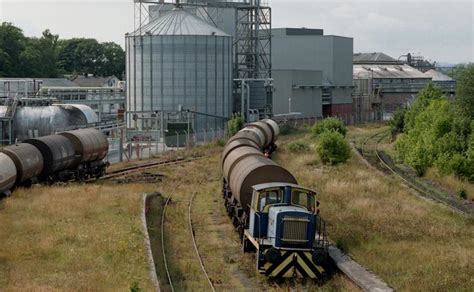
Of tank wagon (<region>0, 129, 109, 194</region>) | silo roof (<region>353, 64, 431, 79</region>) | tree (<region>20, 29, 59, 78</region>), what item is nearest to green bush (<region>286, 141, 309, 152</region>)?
tank wagon (<region>0, 129, 109, 194</region>)

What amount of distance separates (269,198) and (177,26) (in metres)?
55.4

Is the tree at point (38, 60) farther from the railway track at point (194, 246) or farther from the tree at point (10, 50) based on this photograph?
the railway track at point (194, 246)

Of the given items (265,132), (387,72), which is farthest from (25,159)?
(387,72)

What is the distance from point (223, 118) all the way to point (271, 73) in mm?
15040

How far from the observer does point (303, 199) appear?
20328 mm

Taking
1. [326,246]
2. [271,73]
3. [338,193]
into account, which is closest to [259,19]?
[271,73]

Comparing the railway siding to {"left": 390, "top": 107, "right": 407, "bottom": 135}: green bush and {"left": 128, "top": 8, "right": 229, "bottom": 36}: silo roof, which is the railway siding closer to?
{"left": 390, "top": 107, "right": 407, "bottom": 135}: green bush

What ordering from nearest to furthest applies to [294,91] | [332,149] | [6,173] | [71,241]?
[71,241] → [6,173] → [332,149] → [294,91]

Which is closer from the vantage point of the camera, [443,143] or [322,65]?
[443,143]

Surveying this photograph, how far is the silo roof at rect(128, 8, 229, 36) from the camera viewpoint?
73.1 metres

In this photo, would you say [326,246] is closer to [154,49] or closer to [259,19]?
[154,49]

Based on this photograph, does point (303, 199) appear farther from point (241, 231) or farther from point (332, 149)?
point (332, 149)

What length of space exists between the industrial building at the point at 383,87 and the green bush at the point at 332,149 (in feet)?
164

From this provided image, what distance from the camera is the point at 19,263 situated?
19453mm
